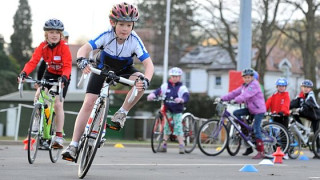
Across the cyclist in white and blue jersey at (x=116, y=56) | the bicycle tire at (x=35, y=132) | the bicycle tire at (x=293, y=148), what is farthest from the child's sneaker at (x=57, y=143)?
the bicycle tire at (x=293, y=148)

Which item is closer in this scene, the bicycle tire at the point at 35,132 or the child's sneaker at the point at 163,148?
the bicycle tire at the point at 35,132

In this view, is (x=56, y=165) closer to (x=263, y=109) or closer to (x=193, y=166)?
(x=193, y=166)

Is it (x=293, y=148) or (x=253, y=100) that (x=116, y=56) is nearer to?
(x=253, y=100)

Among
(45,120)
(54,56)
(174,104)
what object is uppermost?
(54,56)

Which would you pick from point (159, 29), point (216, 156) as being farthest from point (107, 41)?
point (159, 29)

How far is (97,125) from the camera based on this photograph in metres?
8.52

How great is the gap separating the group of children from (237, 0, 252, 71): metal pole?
4087mm

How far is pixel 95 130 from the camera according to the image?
848 centimetres

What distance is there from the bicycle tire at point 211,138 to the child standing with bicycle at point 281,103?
1.50 m

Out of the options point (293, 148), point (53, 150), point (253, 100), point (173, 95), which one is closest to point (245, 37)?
point (173, 95)

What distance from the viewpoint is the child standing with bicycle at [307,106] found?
55.0 ft

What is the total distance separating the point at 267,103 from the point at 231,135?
4.76 ft

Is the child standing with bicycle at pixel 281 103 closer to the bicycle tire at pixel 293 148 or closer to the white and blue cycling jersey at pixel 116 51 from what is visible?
the bicycle tire at pixel 293 148

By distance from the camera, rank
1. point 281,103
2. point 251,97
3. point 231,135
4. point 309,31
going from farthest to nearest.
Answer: point 309,31 < point 281,103 < point 231,135 < point 251,97
